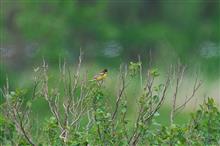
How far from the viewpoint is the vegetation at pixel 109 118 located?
4.30 metres

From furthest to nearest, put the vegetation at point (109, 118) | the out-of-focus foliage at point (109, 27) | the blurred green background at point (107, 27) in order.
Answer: the out-of-focus foliage at point (109, 27)
the blurred green background at point (107, 27)
the vegetation at point (109, 118)

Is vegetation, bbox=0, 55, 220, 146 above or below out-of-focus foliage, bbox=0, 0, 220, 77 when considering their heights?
above

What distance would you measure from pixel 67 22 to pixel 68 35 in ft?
1.26

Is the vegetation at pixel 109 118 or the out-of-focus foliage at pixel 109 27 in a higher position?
the vegetation at pixel 109 118

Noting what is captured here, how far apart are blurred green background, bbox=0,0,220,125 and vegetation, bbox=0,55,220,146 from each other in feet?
42.7

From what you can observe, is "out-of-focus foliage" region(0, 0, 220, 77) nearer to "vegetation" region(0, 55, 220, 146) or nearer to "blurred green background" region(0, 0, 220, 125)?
"blurred green background" region(0, 0, 220, 125)

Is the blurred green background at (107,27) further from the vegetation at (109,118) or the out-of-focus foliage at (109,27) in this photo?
the vegetation at (109,118)

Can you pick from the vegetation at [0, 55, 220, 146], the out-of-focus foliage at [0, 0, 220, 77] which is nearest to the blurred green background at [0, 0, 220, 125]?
the out-of-focus foliage at [0, 0, 220, 77]

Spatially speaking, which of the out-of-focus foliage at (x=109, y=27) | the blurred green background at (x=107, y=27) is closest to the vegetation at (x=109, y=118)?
the blurred green background at (x=107, y=27)

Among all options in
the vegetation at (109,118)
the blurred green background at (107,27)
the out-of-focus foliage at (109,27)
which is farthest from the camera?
the out-of-focus foliage at (109,27)

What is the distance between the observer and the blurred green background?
728 inches

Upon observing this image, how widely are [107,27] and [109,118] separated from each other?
16.3m

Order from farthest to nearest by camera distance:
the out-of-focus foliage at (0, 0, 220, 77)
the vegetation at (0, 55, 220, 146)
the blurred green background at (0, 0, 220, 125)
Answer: the out-of-focus foliage at (0, 0, 220, 77) < the blurred green background at (0, 0, 220, 125) < the vegetation at (0, 55, 220, 146)

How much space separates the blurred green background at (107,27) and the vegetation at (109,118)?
13.0m
